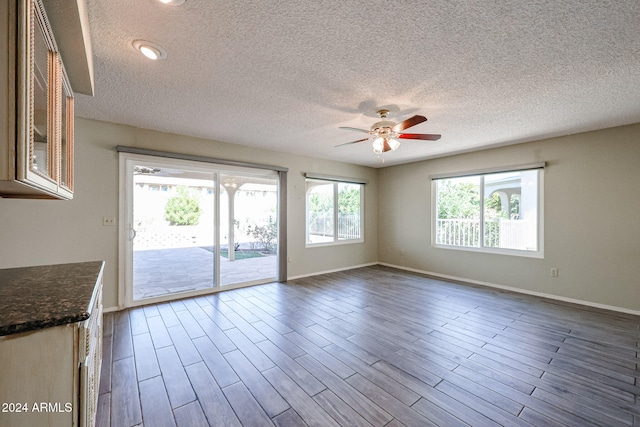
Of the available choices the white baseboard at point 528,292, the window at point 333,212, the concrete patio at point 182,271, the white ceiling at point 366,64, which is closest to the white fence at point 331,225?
the window at point 333,212

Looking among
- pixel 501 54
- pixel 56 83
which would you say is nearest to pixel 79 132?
pixel 56 83

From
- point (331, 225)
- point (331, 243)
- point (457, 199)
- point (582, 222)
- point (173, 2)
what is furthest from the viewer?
point (331, 225)

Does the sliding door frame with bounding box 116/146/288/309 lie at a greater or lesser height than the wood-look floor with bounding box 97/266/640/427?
greater

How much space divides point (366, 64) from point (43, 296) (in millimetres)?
2343

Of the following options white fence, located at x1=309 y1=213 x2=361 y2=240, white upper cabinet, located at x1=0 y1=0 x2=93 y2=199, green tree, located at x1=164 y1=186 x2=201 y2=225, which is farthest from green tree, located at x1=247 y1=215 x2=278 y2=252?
white upper cabinet, located at x1=0 y1=0 x2=93 y2=199

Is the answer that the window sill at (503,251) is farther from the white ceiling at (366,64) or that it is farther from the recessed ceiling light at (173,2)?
the recessed ceiling light at (173,2)

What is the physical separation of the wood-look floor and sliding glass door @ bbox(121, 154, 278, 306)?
654mm

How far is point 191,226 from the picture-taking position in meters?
4.11

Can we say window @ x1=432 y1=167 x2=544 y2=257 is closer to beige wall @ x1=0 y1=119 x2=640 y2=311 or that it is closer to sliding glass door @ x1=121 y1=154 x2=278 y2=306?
beige wall @ x1=0 y1=119 x2=640 y2=311

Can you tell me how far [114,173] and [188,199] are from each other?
943mm

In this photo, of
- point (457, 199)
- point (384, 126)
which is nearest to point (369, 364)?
point (384, 126)

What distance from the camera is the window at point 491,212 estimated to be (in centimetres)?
424

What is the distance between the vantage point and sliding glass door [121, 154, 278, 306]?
364cm

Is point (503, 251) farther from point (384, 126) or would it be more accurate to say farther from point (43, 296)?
point (43, 296)
